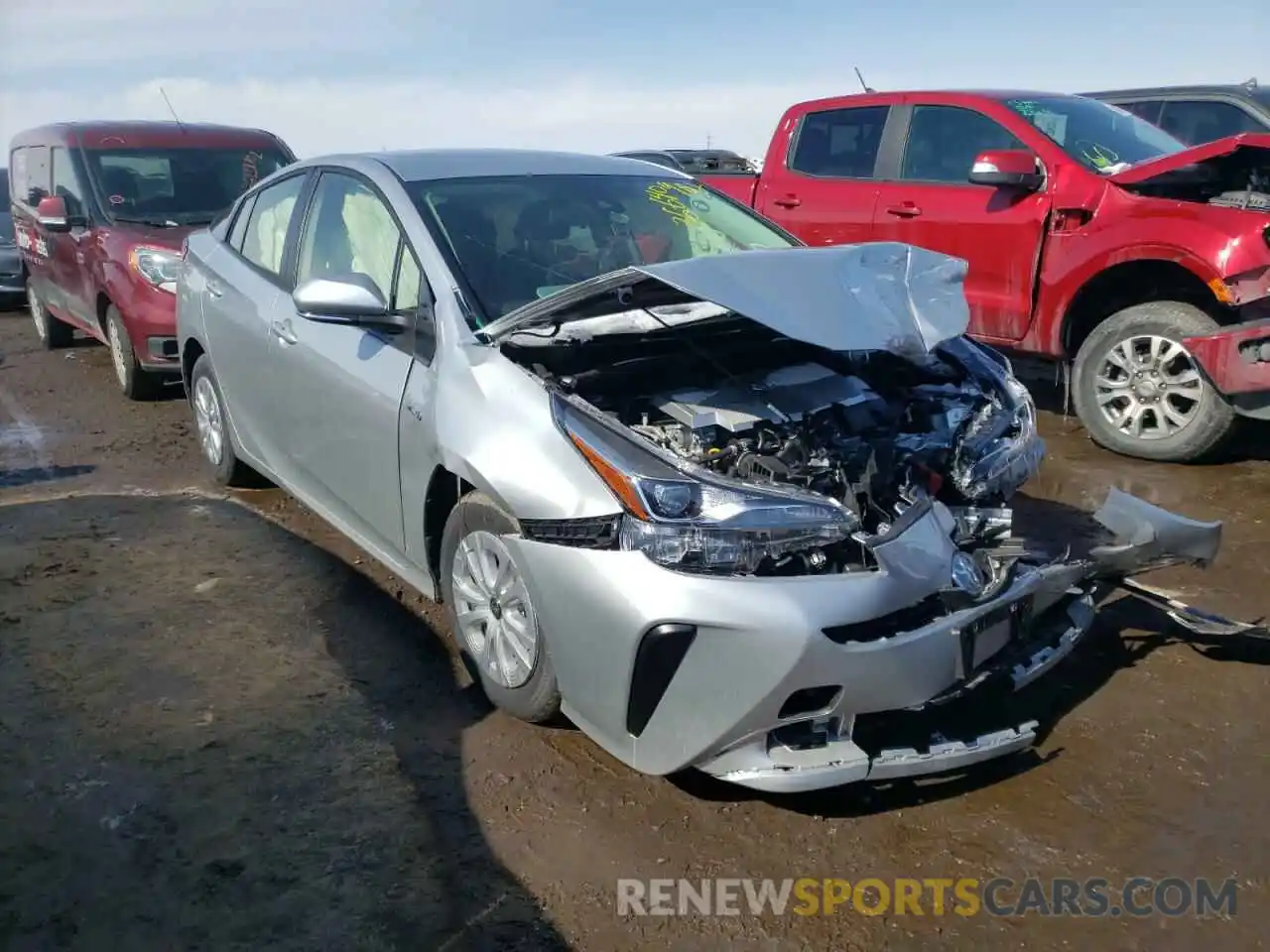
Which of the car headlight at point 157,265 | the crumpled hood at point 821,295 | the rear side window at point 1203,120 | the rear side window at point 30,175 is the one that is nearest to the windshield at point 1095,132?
the rear side window at point 1203,120

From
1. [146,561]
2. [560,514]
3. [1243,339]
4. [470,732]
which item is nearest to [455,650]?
[470,732]

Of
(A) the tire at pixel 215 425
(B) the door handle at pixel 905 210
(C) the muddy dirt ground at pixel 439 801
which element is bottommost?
(C) the muddy dirt ground at pixel 439 801

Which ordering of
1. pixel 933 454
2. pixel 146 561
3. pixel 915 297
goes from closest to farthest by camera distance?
pixel 915 297 < pixel 933 454 < pixel 146 561

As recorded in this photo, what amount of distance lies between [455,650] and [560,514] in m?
1.19

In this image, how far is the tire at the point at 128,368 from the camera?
7332mm

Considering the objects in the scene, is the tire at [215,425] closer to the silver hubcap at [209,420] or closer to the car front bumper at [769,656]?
the silver hubcap at [209,420]

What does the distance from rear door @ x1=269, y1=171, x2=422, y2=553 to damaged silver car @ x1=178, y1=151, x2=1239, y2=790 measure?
16 millimetres

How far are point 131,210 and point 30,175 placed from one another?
201 centimetres

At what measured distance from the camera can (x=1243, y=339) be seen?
4914 millimetres

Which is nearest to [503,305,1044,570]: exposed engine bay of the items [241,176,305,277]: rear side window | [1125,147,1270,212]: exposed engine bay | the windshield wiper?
[241,176,305,277]: rear side window

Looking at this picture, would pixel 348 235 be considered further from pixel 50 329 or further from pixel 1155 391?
pixel 50 329

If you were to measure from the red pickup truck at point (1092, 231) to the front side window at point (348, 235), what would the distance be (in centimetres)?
254

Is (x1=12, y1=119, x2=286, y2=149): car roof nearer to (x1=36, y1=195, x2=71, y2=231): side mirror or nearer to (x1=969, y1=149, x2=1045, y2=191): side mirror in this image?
(x1=36, y1=195, x2=71, y2=231): side mirror

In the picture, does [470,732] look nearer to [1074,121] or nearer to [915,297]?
[915,297]
